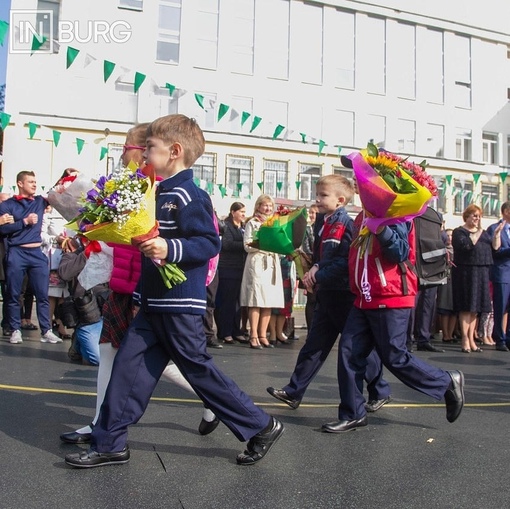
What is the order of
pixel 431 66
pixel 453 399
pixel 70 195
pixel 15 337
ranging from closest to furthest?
1. pixel 453 399
2. pixel 70 195
3. pixel 15 337
4. pixel 431 66

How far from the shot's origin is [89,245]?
3877 millimetres

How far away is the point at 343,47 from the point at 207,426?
3568 centimetres

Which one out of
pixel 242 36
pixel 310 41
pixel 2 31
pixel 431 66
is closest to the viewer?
pixel 2 31

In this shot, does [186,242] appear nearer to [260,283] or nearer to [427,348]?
[260,283]

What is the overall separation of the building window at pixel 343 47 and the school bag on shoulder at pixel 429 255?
99.1 feet

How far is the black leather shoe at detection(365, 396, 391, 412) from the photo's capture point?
5.38 m

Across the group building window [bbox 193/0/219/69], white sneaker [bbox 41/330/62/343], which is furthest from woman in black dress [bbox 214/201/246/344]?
building window [bbox 193/0/219/69]

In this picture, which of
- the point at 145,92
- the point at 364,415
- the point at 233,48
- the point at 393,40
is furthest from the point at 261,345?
the point at 393,40

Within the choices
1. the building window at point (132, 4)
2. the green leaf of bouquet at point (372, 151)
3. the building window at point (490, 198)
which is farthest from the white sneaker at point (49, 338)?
the building window at point (490, 198)

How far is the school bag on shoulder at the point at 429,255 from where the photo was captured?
8180 millimetres

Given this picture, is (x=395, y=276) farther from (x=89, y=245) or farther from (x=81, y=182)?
(x=81, y=182)

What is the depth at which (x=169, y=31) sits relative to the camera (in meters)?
34.2

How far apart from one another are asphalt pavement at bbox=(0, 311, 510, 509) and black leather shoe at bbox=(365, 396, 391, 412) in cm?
9

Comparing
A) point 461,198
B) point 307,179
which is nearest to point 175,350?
point 307,179
